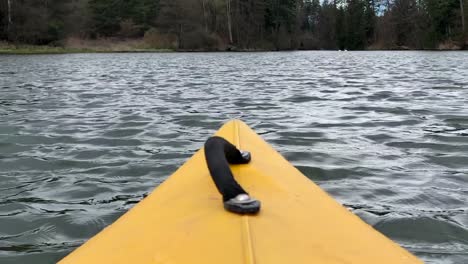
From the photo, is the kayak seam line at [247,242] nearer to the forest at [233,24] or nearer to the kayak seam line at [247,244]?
the kayak seam line at [247,244]

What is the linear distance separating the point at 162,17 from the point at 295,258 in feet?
209

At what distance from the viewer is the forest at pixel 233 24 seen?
51.0 meters

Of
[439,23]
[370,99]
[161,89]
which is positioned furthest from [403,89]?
[439,23]

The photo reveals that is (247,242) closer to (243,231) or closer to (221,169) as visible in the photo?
(243,231)

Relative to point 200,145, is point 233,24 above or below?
above

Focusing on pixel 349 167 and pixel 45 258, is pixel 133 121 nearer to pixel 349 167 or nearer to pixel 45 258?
pixel 349 167

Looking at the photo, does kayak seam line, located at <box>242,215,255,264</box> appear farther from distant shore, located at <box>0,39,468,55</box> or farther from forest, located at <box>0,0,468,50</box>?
forest, located at <box>0,0,468,50</box>

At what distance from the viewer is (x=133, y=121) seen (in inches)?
299

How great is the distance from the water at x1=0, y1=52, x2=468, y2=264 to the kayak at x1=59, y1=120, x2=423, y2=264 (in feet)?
3.12

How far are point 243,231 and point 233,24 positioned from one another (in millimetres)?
69683

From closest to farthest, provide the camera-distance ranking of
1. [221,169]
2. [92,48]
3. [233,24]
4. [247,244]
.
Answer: [247,244]
[221,169]
[92,48]
[233,24]

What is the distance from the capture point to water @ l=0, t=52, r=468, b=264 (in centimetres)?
336

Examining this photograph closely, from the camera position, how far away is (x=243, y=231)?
171cm

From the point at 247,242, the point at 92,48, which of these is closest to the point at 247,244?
the point at 247,242
